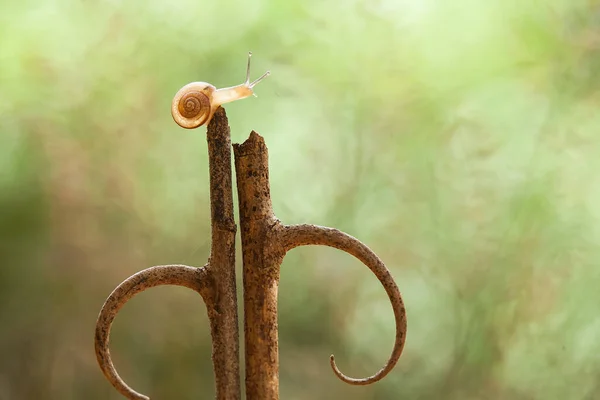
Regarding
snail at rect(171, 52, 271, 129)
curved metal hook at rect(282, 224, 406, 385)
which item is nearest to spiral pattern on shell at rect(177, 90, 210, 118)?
snail at rect(171, 52, 271, 129)

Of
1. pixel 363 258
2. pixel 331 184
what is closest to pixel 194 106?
pixel 363 258

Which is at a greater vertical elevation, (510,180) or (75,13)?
(75,13)

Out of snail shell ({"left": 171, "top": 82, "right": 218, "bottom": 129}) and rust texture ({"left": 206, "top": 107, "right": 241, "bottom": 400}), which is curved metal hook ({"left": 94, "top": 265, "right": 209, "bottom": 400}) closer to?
rust texture ({"left": 206, "top": 107, "right": 241, "bottom": 400})

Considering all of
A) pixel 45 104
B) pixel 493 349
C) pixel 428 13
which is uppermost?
pixel 428 13

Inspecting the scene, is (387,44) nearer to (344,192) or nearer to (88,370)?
(344,192)

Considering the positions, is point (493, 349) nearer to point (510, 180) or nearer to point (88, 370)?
point (510, 180)

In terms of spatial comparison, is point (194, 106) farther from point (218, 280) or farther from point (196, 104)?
point (218, 280)

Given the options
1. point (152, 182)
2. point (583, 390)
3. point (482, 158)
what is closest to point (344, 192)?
point (482, 158)
